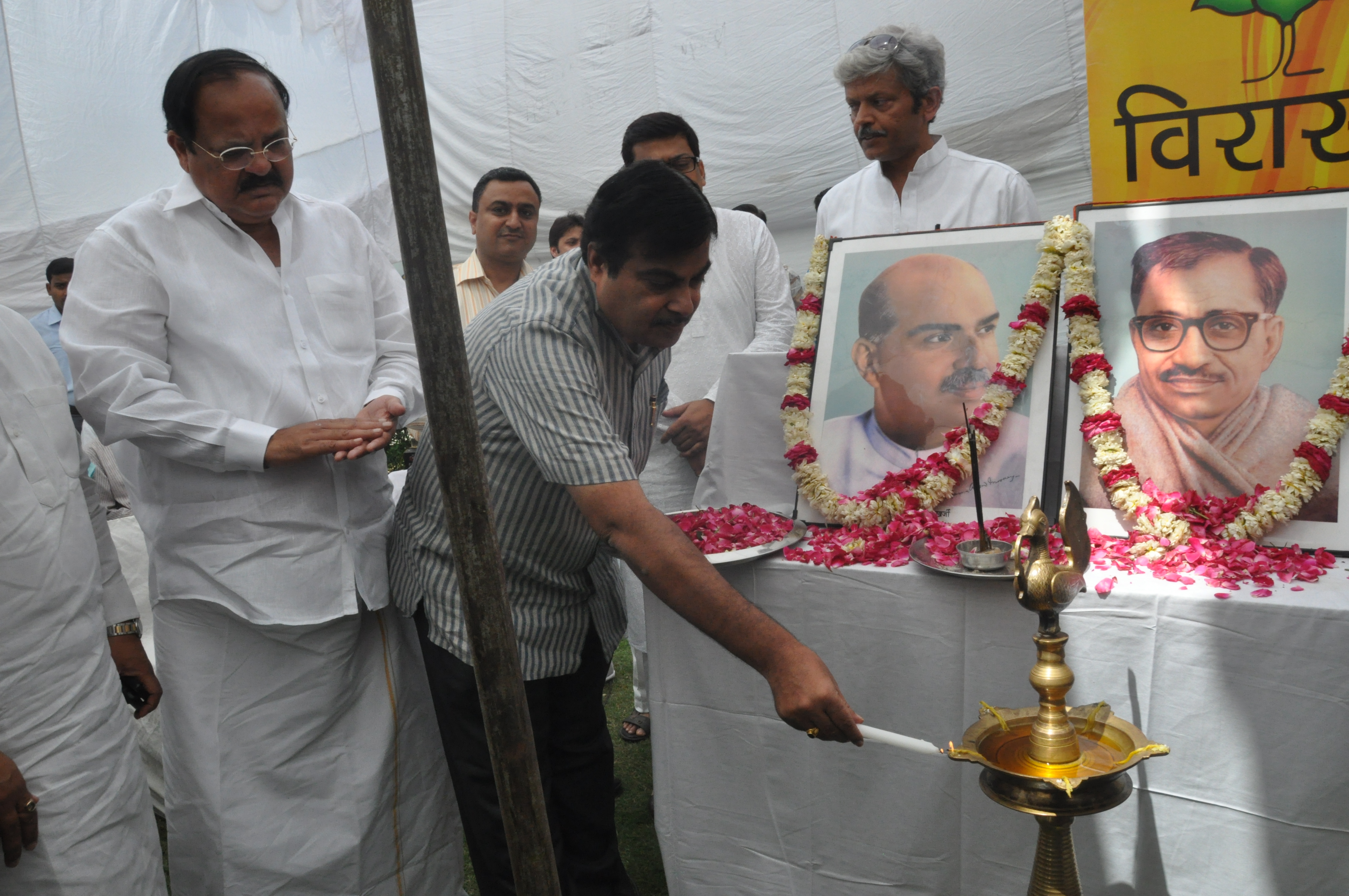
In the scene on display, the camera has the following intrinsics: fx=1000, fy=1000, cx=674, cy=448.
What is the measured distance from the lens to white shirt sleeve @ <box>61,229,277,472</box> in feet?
6.85

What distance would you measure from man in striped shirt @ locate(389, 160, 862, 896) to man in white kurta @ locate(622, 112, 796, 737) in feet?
2.65

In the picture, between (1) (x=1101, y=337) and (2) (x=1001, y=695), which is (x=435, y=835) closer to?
(2) (x=1001, y=695)

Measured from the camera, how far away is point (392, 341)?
2.53 metres

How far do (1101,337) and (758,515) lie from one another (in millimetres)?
901

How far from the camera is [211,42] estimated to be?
9.70 meters

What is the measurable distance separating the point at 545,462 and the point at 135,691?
1285 millimetres

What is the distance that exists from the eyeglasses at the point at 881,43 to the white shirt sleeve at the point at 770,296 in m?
0.63

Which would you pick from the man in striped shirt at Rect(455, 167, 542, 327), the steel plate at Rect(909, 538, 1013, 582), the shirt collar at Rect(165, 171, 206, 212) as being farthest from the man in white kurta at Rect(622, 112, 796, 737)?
the shirt collar at Rect(165, 171, 206, 212)

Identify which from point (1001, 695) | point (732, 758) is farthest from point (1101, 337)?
point (732, 758)

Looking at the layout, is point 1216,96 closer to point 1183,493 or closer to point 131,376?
point 1183,493

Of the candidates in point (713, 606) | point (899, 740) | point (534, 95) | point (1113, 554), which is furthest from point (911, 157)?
point (534, 95)

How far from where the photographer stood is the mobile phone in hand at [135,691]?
2303 millimetres

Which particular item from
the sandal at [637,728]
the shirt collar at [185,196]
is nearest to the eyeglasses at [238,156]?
the shirt collar at [185,196]

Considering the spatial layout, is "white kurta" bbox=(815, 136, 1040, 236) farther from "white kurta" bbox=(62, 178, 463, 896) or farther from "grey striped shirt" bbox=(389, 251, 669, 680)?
"white kurta" bbox=(62, 178, 463, 896)
